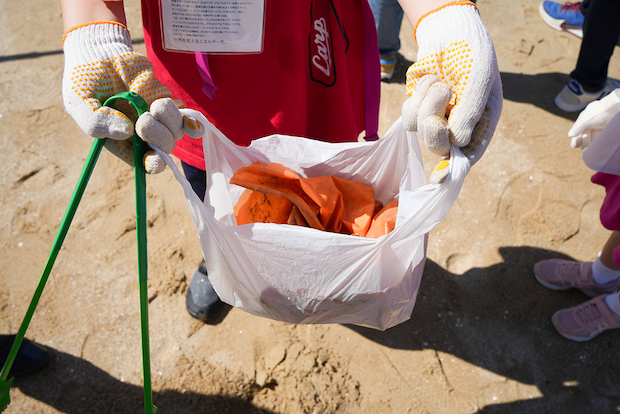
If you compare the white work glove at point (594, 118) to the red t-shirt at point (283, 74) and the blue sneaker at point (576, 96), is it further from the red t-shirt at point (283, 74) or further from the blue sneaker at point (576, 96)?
the blue sneaker at point (576, 96)

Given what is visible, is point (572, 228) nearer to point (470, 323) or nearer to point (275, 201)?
point (470, 323)

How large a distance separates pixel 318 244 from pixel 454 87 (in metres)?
0.40

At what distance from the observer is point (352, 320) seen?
0.97m

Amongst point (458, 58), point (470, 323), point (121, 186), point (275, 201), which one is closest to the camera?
point (458, 58)

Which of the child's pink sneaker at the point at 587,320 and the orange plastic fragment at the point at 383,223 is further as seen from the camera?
the child's pink sneaker at the point at 587,320

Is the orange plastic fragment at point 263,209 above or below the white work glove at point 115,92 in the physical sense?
below

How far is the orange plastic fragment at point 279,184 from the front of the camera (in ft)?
2.93

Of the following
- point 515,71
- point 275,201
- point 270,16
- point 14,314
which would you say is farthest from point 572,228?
point 14,314

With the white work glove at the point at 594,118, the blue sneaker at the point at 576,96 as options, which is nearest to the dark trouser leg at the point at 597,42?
the blue sneaker at the point at 576,96

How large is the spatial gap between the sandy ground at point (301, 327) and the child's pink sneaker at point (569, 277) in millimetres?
45

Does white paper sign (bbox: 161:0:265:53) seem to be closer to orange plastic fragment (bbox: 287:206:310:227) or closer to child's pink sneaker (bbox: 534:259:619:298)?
orange plastic fragment (bbox: 287:206:310:227)

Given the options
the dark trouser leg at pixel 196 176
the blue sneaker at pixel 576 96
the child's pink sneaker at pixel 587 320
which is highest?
the dark trouser leg at pixel 196 176

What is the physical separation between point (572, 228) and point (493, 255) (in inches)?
15.0

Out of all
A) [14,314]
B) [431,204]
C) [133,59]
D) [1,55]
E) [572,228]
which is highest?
[133,59]
